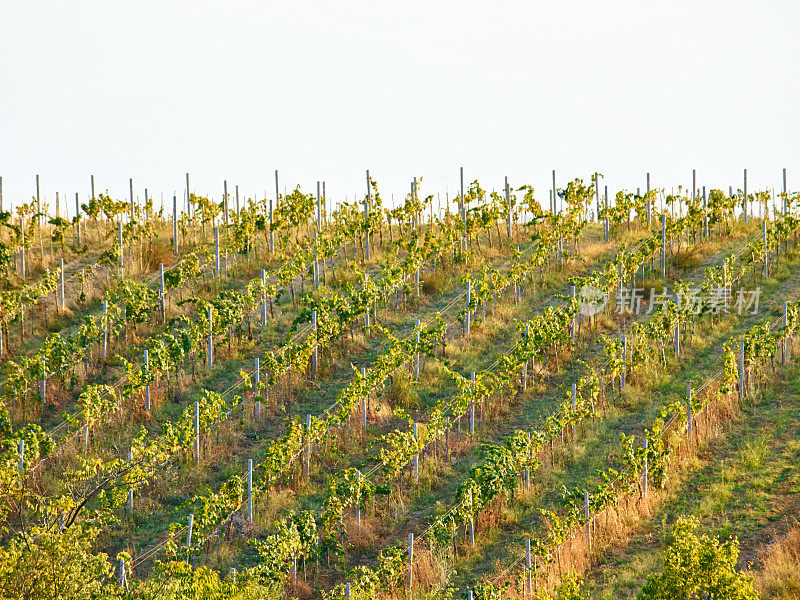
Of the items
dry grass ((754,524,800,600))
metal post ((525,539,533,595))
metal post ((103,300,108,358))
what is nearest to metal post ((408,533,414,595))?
metal post ((525,539,533,595))

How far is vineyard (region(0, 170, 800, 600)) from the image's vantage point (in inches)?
448

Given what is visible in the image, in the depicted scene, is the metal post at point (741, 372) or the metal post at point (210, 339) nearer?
the metal post at point (741, 372)

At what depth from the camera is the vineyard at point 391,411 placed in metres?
11.4

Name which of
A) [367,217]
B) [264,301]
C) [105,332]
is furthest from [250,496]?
[367,217]

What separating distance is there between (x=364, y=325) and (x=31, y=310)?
26.3 ft

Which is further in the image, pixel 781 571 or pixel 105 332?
pixel 105 332

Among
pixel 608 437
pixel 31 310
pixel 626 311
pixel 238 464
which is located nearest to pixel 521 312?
pixel 626 311

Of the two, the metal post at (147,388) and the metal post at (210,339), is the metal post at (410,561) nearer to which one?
the metal post at (147,388)

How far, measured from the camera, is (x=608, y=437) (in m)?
14.9

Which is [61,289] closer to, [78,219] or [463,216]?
[78,219]

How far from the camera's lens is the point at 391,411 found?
620 inches

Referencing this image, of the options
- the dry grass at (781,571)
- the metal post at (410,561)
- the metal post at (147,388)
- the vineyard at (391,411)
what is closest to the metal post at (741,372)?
the vineyard at (391,411)

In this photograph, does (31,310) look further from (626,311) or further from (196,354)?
(626,311)

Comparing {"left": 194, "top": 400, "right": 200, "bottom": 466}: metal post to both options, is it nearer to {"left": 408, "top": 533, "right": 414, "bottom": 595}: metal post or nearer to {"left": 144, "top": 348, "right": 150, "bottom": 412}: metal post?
{"left": 144, "top": 348, "right": 150, "bottom": 412}: metal post
